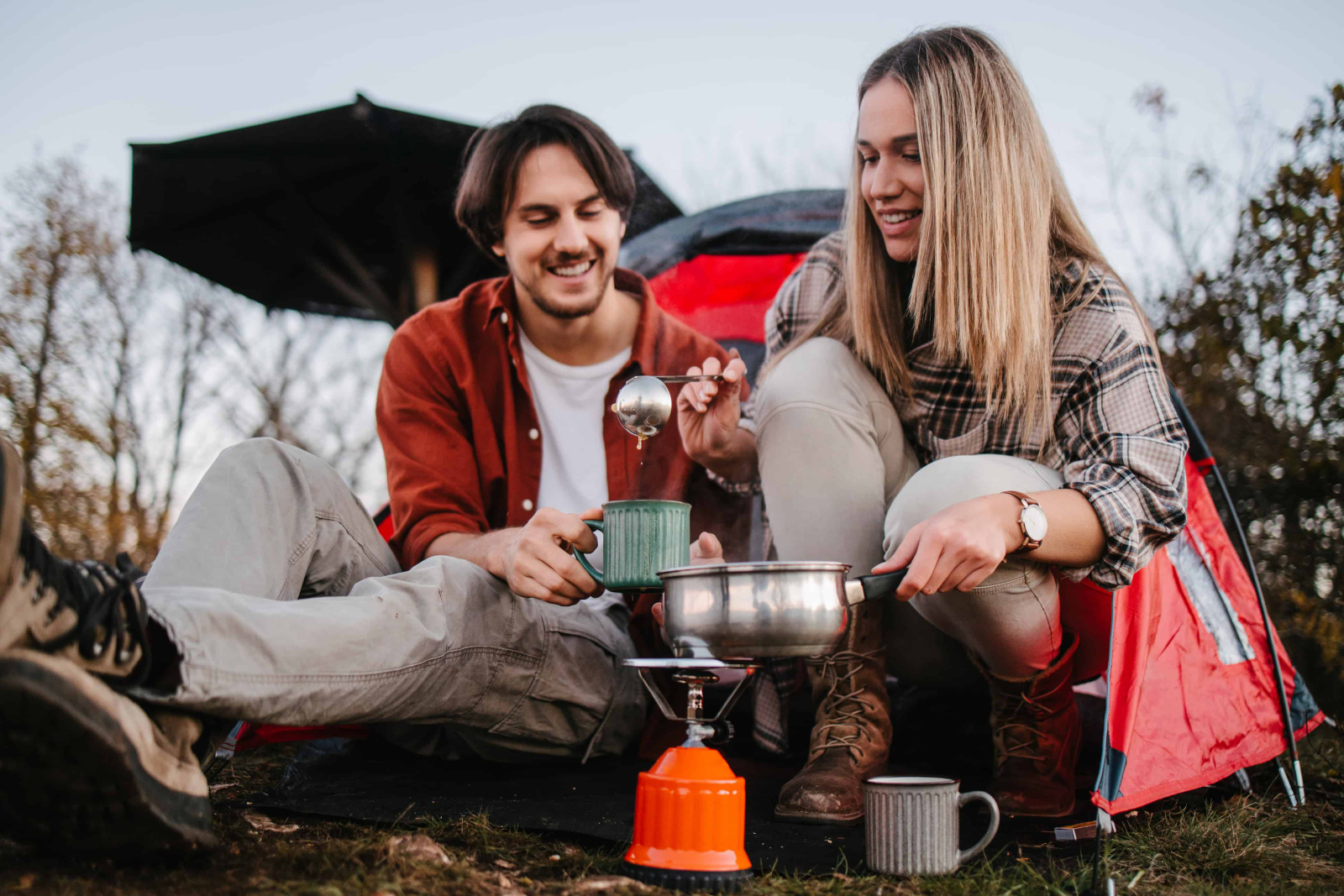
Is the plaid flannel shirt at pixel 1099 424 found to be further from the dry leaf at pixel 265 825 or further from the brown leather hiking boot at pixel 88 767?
the brown leather hiking boot at pixel 88 767

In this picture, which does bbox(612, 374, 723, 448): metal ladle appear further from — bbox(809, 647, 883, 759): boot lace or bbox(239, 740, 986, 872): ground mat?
bbox(239, 740, 986, 872): ground mat

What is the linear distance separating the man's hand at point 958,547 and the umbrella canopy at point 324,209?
10.7ft

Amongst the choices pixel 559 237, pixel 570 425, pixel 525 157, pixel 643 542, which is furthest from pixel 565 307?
pixel 643 542

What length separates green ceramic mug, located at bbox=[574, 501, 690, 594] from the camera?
1.60 m

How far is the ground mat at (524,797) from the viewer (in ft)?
5.41

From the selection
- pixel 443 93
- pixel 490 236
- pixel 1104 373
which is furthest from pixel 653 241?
pixel 443 93

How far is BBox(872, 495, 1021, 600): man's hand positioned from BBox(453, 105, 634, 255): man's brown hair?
5.12 ft

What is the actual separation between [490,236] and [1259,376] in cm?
275

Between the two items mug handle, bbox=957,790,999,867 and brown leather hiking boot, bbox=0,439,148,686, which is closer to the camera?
brown leather hiking boot, bbox=0,439,148,686

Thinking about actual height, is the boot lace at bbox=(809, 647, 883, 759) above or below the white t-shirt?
below

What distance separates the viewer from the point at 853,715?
74.9 inches

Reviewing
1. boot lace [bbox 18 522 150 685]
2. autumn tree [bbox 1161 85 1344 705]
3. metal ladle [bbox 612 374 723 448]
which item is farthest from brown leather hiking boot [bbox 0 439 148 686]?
autumn tree [bbox 1161 85 1344 705]

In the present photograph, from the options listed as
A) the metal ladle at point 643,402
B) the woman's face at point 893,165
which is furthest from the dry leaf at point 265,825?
the woman's face at point 893,165

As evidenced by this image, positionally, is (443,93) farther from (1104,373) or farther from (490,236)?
(1104,373)
